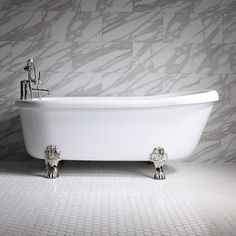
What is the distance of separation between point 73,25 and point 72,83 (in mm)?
509

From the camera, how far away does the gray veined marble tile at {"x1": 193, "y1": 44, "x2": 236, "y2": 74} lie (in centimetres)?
338

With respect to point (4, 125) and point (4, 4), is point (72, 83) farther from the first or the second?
point (4, 4)

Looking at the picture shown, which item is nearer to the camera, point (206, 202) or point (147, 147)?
point (206, 202)

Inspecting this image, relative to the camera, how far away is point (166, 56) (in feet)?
11.1

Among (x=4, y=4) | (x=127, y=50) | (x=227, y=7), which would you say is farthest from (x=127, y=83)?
(x=4, y=4)

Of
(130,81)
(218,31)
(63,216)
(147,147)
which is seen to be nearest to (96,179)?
(147,147)

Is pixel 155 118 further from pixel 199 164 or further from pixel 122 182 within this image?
pixel 199 164

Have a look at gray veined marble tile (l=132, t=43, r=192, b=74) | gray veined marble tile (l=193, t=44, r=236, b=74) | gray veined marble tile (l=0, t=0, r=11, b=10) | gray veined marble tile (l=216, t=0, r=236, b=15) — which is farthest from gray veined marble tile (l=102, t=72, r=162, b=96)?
gray veined marble tile (l=0, t=0, r=11, b=10)

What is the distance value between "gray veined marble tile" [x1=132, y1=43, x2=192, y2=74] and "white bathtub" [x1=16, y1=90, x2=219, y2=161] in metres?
0.74

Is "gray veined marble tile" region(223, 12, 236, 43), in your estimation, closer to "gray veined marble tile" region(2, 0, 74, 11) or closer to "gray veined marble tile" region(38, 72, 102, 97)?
"gray veined marble tile" region(38, 72, 102, 97)

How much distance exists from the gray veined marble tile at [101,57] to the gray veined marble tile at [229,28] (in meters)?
0.84

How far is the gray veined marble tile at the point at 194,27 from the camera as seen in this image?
11.0ft

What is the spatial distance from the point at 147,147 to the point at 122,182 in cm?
30

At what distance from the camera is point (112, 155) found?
2.75 metres
